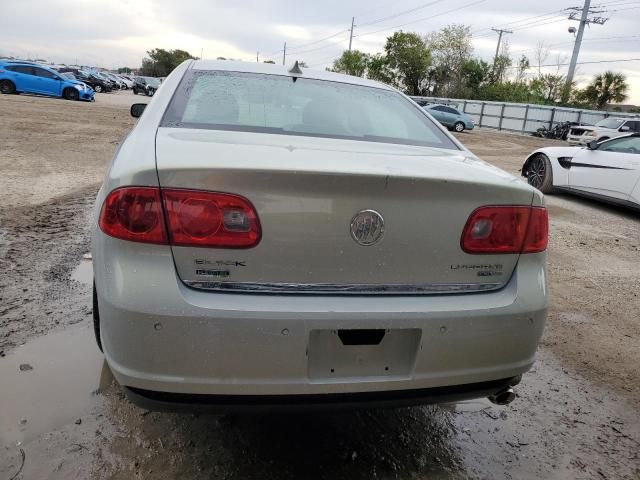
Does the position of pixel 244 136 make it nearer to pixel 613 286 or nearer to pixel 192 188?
pixel 192 188

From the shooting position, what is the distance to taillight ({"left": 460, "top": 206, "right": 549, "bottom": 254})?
198 cm

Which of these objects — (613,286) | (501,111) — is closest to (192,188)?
(613,286)

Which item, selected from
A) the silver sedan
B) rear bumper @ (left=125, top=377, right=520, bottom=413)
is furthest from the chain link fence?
rear bumper @ (left=125, top=377, right=520, bottom=413)

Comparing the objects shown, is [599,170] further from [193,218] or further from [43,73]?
[43,73]

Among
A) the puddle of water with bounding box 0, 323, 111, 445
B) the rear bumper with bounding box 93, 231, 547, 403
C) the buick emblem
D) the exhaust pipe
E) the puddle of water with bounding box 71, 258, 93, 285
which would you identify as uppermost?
the buick emblem

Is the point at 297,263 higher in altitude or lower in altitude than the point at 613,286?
higher

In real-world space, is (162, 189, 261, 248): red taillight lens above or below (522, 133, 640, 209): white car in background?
above

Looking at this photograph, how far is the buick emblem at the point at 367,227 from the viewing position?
1.82m

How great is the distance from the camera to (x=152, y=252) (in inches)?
68.7

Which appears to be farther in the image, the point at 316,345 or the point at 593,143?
the point at 593,143

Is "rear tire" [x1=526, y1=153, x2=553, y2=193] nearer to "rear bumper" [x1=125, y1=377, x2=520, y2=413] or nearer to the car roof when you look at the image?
the car roof

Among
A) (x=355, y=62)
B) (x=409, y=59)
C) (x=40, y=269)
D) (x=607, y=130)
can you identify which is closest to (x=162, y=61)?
(x=355, y=62)

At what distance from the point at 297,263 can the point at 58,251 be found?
3.42 meters

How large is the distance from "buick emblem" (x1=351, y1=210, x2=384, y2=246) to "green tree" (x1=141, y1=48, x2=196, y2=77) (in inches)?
4377
